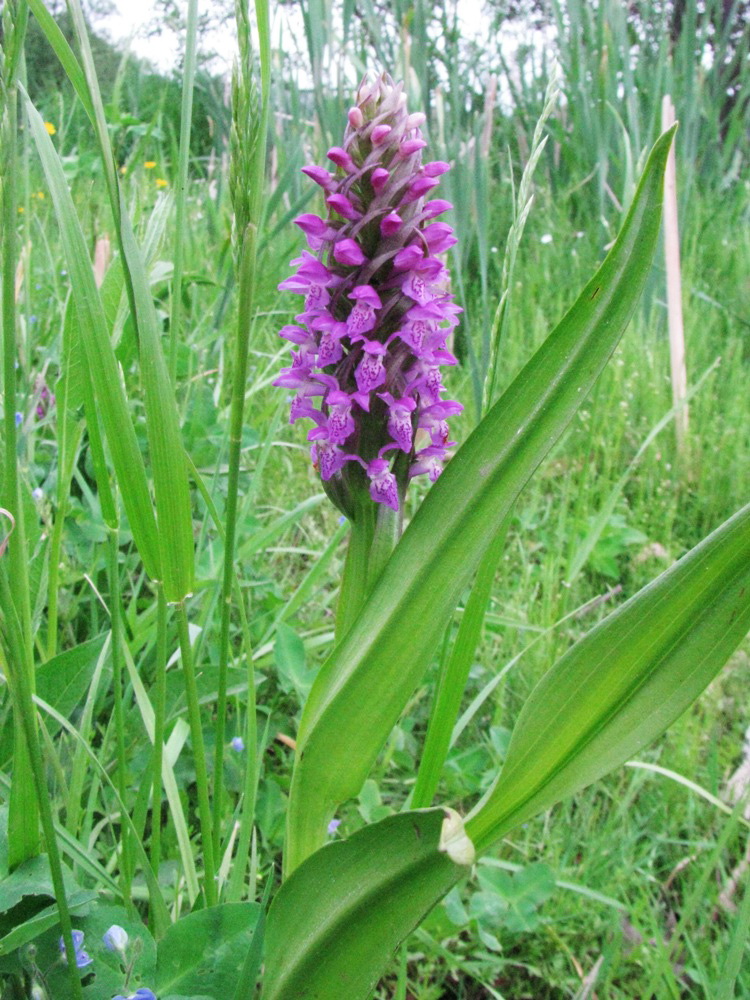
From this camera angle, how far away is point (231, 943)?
0.61 meters

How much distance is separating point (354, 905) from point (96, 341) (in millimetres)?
431

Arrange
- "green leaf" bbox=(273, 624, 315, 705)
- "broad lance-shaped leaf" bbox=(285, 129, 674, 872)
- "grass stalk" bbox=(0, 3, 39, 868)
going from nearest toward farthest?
"grass stalk" bbox=(0, 3, 39, 868)
"broad lance-shaped leaf" bbox=(285, 129, 674, 872)
"green leaf" bbox=(273, 624, 315, 705)

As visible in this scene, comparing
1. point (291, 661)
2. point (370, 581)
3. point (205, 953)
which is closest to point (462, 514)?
point (370, 581)

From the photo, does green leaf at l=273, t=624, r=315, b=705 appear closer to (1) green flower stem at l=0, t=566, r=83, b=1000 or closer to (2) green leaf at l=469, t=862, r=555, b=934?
(2) green leaf at l=469, t=862, r=555, b=934

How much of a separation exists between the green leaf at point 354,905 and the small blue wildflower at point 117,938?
0.10m

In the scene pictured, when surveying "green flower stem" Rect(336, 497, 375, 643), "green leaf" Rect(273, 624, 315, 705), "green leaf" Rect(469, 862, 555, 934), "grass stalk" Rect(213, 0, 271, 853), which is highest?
"grass stalk" Rect(213, 0, 271, 853)

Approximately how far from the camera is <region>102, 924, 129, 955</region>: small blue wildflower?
577 mm

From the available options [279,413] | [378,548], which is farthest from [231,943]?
[279,413]

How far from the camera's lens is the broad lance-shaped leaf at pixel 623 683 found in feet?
1.78

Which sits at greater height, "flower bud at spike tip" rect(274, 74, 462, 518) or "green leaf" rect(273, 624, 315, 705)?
Result: "flower bud at spike tip" rect(274, 74, 462, 518)

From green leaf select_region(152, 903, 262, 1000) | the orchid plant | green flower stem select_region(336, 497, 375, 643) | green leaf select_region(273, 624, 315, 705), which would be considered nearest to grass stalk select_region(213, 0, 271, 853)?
the orchid plant

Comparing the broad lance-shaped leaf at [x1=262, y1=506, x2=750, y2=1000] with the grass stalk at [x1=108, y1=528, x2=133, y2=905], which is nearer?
the broad lance-shaped leaf at [x1=262, y1=506, x2=750, y2=1000]

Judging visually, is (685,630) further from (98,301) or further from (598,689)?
(98,301)

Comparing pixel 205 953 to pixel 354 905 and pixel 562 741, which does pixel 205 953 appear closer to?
pixel 354 905
